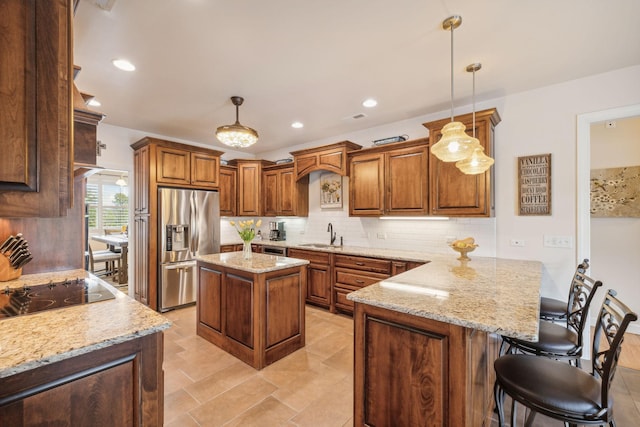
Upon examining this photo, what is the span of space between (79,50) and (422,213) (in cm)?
367

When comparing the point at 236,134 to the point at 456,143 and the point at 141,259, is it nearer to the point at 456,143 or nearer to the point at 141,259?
the point at 456,143

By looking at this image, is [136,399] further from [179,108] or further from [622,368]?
[622,368]

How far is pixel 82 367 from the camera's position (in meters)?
1.06

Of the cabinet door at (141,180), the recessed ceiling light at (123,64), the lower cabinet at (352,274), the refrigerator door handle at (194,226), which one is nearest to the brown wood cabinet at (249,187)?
→ the refrigerator door handle at (194,226)

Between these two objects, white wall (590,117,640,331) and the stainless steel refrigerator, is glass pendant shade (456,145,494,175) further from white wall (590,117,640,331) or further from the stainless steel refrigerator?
the stainless steel refrigerator

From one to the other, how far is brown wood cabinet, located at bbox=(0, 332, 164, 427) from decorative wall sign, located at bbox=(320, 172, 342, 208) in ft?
12.3

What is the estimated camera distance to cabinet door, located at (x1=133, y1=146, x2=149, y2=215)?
4094mm

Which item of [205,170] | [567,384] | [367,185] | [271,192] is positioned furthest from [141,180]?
[567,384]

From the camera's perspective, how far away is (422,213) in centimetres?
350

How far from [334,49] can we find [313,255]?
2765 millimetres

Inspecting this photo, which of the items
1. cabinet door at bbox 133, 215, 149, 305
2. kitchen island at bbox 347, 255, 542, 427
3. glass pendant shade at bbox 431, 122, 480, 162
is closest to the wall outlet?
kitchen island at bbox 347, 255, 542, 427

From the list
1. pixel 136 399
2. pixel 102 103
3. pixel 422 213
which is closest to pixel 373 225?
pixel 422 213

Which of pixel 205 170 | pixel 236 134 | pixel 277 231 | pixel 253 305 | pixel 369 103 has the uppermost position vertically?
pixel 369 103

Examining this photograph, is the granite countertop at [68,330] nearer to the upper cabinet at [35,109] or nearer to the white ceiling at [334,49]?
the upper cabinet at [35,109]
